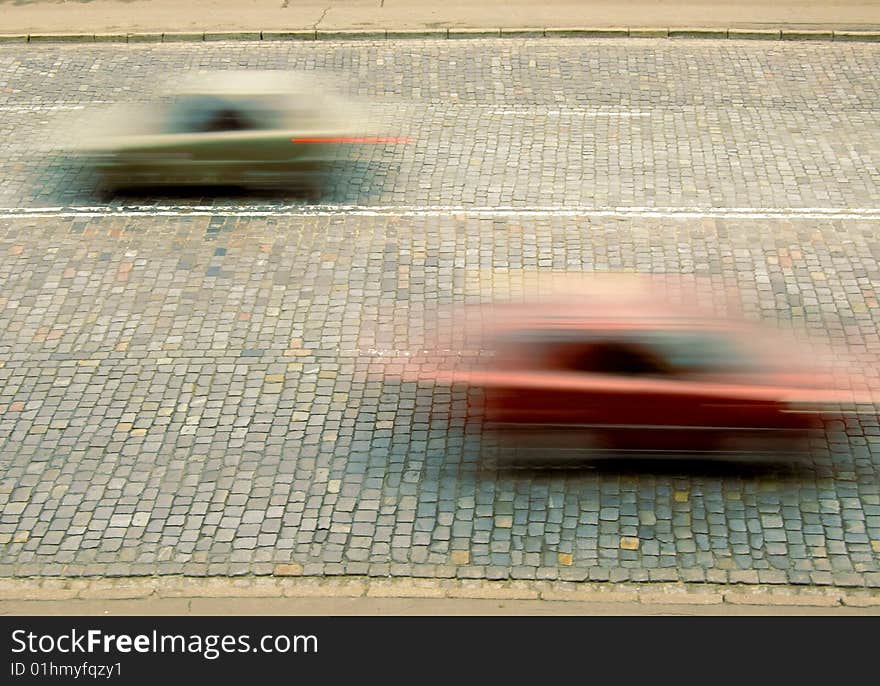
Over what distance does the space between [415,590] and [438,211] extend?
6.51 metres

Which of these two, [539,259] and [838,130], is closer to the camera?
[539,259]

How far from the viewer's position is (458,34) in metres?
19.4

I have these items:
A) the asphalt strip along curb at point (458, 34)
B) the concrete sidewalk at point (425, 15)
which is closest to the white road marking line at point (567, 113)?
the asphalt strip along curb at point (458, 34)

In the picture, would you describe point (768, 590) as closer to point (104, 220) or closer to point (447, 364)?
point (447, 364)

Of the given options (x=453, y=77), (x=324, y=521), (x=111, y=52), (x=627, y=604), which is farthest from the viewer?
(x=111, y=52)

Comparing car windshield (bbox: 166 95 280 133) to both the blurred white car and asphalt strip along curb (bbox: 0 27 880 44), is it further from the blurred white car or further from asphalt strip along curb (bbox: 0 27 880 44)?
asphalt strip along curb (bbox: 0 27 880 44)

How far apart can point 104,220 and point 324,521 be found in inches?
263

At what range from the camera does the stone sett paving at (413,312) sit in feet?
31.0

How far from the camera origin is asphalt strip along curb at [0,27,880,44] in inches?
750

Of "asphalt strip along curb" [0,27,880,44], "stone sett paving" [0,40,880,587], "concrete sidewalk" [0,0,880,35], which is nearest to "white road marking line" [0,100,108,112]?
"stone sett paving" [0,40,880,587]

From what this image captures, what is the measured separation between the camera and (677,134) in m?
16.0

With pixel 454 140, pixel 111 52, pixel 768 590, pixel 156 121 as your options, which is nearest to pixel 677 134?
pixel 454 140

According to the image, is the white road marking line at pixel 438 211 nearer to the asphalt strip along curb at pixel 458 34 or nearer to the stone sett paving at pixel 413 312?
the stone sett paving at pixel 413 312

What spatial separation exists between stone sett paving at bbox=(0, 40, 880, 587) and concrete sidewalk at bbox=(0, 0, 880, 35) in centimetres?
85
